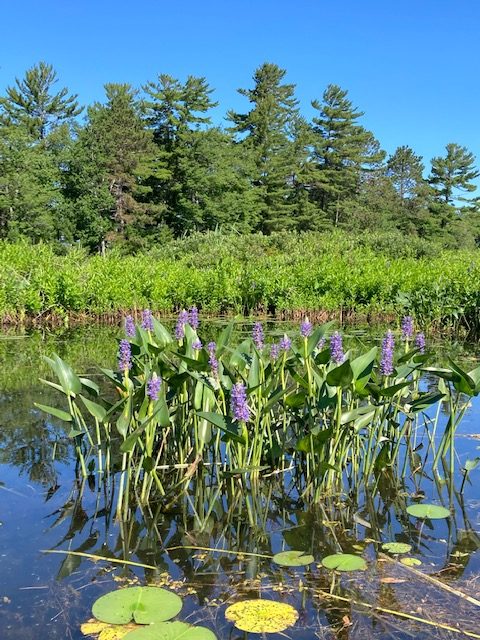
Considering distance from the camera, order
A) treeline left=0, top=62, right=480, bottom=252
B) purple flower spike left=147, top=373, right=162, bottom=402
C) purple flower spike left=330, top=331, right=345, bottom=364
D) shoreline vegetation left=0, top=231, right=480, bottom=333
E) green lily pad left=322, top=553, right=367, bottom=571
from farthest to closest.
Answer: treeline left=0, top=62, right=480, bottom=252 < shoreline vegetation left=0, top=231, right=480, bottom=333 < purple flower spike left=330, top=331, right=345, bottom=364 < purple flower spike left=147, top=373, right=162, bottom=402 < green lily pad left=322, top=553, right=367, bottom=571

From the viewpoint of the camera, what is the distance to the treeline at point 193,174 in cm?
3328

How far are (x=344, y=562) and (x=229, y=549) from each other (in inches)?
20.9

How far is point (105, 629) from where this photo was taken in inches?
84.9

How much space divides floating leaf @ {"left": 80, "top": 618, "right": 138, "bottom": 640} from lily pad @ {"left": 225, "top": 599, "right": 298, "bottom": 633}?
0.36 meters

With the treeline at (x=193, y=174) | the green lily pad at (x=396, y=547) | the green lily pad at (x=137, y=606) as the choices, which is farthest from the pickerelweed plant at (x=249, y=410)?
the treeline at (x=193, y=174)

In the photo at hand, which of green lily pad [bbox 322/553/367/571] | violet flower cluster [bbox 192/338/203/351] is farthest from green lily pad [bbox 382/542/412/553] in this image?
violet flower cluster [bbox 192/338/203/351]

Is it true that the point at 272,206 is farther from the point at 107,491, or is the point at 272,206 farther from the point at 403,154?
the point at 107,491

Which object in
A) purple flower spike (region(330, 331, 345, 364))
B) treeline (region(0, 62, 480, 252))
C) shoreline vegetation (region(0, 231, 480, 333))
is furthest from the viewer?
treeline (region(0, 62, 480, 252))

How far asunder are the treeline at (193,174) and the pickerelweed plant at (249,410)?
26298 mm

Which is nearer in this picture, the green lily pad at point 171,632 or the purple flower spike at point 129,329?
the green lily pad at point 171,632

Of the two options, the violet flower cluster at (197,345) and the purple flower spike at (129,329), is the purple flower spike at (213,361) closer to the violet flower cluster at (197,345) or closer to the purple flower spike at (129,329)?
the violet flower cluster at (197,345)

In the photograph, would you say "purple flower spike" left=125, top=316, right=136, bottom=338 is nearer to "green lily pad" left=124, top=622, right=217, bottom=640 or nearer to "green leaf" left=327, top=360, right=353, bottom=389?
"green leaf" left=327, top=360, right=353, bottom=389

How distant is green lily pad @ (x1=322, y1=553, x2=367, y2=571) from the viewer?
2551 mm

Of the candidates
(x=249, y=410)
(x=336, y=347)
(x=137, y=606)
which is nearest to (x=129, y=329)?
(x=249, y=410)
